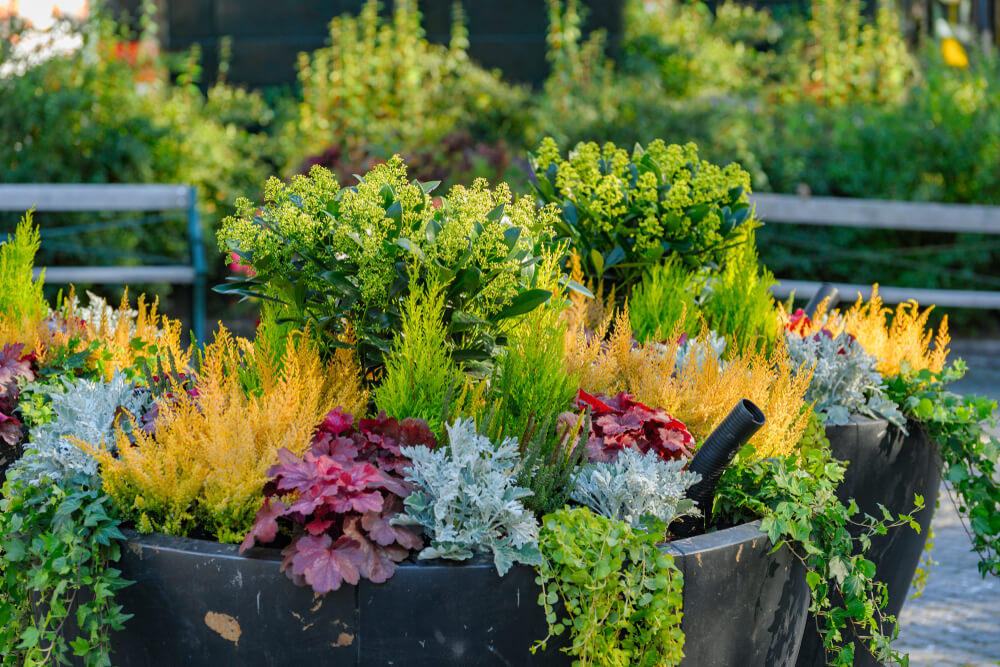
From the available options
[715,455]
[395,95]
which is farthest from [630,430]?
[395,95]

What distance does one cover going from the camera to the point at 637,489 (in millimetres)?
2424

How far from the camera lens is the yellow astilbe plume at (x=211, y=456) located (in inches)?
92.6

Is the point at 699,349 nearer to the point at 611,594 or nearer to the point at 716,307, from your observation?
the point at 716,307

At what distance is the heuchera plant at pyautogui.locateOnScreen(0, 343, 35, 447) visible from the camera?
A: 124 inches

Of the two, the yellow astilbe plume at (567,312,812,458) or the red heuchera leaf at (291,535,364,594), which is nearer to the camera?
the red heuchera leaf at (291,535,364,594)

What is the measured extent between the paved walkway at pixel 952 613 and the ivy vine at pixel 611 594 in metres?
2.01

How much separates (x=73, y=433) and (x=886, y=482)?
7.75ft

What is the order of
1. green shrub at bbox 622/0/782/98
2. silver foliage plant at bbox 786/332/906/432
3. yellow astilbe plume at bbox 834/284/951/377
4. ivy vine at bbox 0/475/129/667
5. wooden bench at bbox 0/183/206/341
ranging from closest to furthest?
ivy vine at bbox 0/475/129/667 → silver foliage plant at bbox 786/332/906/432 → yellow astilbe plume at bbox 834/284/951/377 → wooden bench at bbox 0/183/206/341 → green shrub at bbox 622/0/782/98

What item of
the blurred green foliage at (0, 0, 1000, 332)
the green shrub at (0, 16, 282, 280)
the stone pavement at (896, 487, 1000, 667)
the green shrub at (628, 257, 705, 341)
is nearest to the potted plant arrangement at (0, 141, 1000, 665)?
the green shrub at (628, 257, 705, 341)

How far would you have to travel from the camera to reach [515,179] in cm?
777

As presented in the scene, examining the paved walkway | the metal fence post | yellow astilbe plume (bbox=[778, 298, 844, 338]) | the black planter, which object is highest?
yellow astilbe plume (bbox=[778, 298, 844, 338])

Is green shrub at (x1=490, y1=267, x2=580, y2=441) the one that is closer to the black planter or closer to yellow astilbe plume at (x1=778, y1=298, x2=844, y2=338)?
the black planter

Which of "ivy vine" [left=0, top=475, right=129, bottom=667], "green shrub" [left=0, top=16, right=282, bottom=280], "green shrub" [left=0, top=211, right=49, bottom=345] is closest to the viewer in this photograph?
"ivy vine" [left=0, top=475, right=129, bottom=667]

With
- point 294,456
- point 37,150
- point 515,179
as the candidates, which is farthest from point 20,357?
point 37,150
